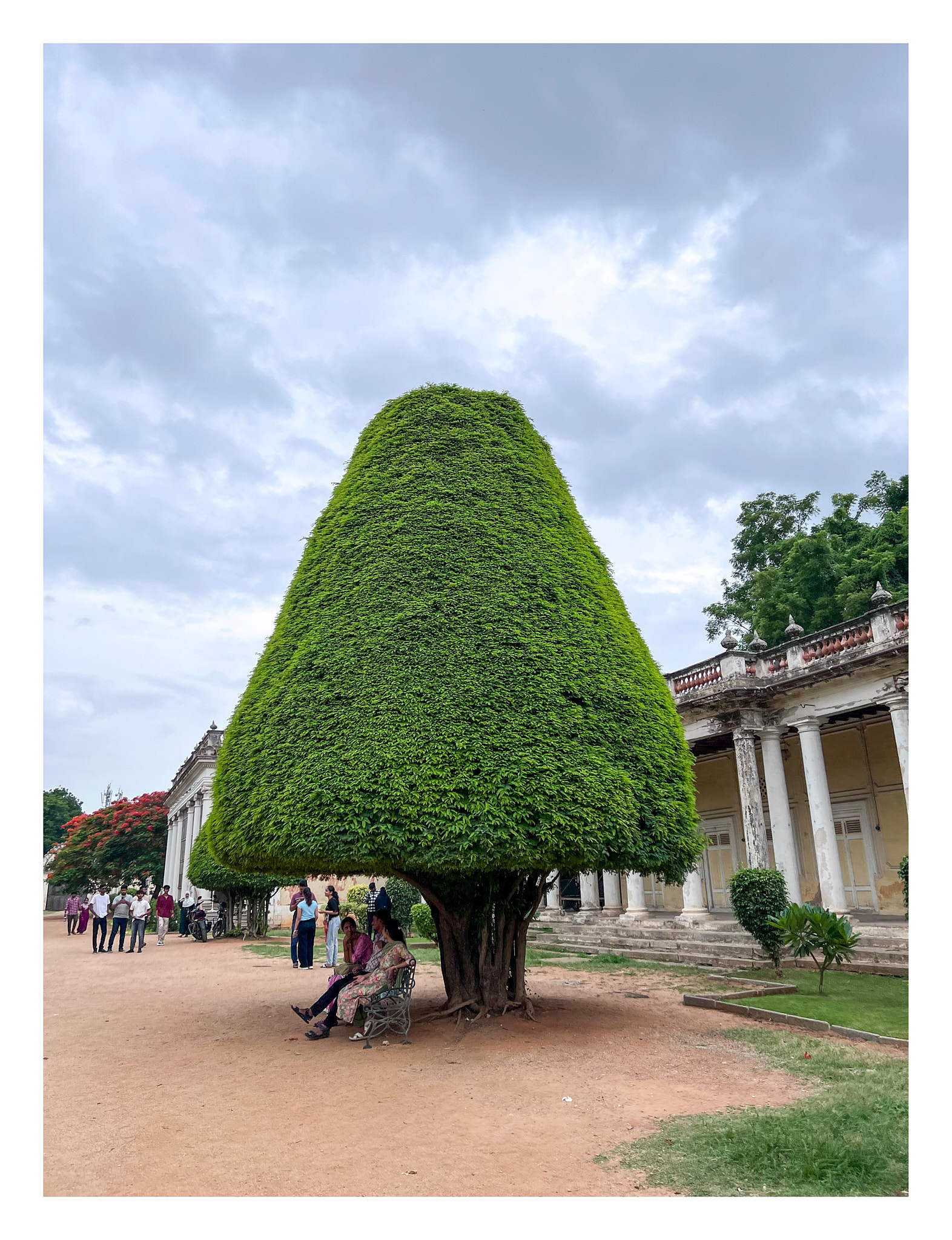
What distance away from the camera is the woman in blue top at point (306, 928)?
14.5 m

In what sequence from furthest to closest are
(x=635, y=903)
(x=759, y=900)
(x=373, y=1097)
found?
(x=635, y=903) < (x=759, y=900) < (x=373, y=1097)

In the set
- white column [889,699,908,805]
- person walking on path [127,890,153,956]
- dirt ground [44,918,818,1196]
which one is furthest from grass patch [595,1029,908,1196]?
person walking on path [127,890,153,956]

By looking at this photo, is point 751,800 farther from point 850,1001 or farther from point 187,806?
point 187,806

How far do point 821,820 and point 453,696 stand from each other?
12.0 m

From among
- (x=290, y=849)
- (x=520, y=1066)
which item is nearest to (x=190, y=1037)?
(x=290, y=849)

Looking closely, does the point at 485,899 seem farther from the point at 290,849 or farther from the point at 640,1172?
the point at 640,1172

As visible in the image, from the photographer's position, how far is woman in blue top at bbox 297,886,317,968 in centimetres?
1451

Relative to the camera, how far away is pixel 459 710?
7621 mm

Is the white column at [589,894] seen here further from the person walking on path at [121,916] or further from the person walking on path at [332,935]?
the person walking on path at [121,916]

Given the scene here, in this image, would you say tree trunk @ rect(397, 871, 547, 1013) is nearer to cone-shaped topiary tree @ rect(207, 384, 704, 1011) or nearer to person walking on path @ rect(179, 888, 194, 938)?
cone-shaped topiary tree @ rect(207, 384, 704, 1011)

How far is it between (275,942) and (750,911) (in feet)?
48.0

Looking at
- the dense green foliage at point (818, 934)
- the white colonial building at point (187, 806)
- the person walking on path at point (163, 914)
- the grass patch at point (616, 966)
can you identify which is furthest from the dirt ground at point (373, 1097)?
the white colonial building at point (187, 806)

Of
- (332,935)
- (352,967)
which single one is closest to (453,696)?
(352,967)

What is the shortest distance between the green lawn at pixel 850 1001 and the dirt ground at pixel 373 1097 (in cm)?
110
